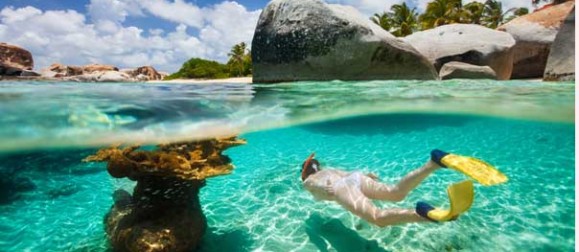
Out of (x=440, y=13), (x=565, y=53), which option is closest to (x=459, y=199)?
(x=565, y=53)

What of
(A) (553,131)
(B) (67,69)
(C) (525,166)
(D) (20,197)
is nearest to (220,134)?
(D) (20,197)

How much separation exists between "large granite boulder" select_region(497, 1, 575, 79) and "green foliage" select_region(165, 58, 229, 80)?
34176 mm

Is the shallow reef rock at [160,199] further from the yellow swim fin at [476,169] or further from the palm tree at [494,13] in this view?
the palm tree at [494,13]

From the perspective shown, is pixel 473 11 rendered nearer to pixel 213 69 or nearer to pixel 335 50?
pixel 213 69

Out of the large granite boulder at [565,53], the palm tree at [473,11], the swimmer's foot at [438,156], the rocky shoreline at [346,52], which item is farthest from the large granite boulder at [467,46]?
the palm tree at [473,11]

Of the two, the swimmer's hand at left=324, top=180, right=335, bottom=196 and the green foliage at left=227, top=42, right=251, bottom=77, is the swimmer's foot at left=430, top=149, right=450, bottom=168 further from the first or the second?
the green foliage at left=227, top=42, right=251, bottom=77

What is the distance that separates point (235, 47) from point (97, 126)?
50646 millimetres

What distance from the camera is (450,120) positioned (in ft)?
56.3

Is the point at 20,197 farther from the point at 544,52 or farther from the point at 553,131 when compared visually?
the point at 544,52

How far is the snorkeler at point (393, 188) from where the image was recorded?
3879 mm

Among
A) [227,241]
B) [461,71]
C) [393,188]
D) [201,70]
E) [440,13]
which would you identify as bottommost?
[227,241]

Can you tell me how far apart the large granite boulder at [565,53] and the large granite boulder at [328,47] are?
13.3 ft

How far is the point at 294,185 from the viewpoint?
929cm

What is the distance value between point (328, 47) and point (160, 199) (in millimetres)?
7579
